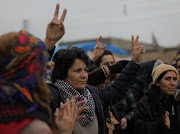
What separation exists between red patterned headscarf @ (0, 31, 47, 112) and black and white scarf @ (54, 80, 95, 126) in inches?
34.7

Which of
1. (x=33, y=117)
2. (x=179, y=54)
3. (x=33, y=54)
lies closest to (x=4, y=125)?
(x=33, y=117)

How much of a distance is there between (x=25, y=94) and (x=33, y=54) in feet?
0.74

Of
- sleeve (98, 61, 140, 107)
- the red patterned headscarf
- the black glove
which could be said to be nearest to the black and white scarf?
sleeve (98, 61, 140, 107)

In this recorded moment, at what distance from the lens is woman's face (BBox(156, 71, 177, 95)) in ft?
10.7

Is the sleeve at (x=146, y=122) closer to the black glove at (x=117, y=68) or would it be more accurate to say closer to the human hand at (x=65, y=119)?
the black glove at (x=117, y=68)

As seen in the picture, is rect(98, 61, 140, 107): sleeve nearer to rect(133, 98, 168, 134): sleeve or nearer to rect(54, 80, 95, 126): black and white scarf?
rect(54, 80, 95, 126): black and white scarf

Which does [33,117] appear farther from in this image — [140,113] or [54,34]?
[140,113]

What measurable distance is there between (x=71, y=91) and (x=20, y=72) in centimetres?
98

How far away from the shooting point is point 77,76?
217 centimetres

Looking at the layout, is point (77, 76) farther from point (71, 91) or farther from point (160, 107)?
point (160, 107)

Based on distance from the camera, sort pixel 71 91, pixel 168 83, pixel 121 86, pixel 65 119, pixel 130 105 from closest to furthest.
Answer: pixel 65 119
pixel 71 91
pixel 121 86
pixel 168 83
pixel 130 105

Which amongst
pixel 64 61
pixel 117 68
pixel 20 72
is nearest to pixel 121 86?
pixel 117 68

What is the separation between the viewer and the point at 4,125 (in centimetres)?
113

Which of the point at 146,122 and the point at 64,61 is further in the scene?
the point at 146,122
